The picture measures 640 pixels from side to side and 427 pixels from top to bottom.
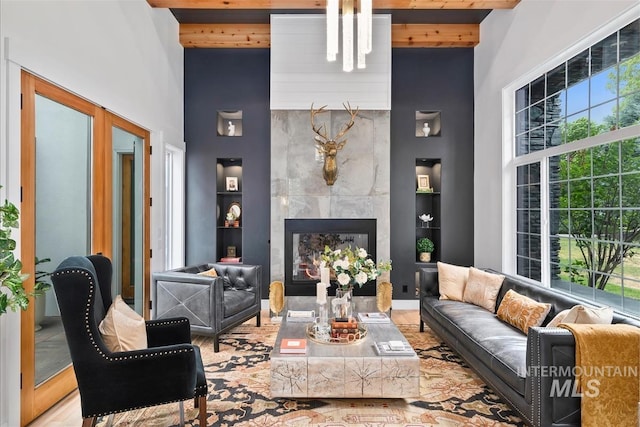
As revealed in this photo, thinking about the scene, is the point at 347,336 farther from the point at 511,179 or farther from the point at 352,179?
the point at 511,179

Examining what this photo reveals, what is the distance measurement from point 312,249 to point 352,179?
3.59 feet

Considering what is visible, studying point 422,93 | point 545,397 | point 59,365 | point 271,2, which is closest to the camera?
point 545,397

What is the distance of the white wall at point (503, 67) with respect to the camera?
327 cm

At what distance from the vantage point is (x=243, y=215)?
546 cm

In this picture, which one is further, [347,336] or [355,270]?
[355,270]

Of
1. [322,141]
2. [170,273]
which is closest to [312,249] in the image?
[322,141]

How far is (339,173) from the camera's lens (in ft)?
16.7

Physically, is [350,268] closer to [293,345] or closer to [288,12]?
[293,345]

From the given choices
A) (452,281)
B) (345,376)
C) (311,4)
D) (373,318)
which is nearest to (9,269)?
(345,376)

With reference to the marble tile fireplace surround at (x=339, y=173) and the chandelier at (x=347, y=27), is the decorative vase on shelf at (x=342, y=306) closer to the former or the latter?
the chandelier at (x=347, y=27)

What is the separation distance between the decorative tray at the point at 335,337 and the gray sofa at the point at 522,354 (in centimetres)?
87

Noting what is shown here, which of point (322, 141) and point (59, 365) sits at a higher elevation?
point (322, 141)

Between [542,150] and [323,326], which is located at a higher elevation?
[542,150]

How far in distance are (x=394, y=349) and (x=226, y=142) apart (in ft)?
12.8
